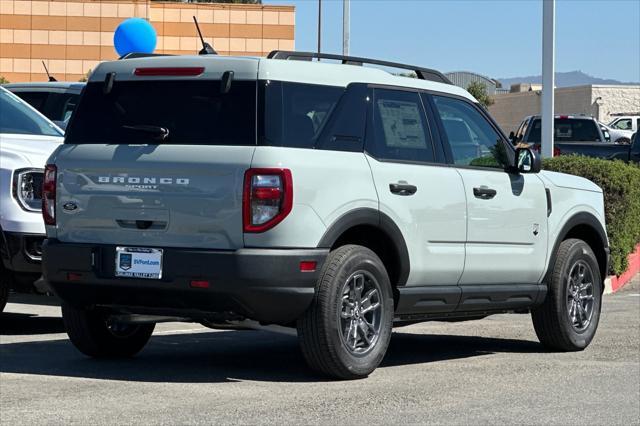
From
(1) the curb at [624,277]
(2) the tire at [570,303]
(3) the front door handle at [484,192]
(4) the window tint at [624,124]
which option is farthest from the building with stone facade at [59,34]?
(3) the front door handle at [484,192]

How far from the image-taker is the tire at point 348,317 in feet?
27.8

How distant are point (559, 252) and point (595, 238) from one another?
2.49ft

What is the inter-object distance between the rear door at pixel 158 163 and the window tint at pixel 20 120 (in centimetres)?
276

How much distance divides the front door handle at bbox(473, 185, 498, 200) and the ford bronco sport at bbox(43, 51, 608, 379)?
0.01 m

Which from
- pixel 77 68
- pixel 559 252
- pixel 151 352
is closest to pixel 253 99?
pixel 151 352

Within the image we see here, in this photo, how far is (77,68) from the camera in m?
63.8

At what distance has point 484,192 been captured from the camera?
985 cm

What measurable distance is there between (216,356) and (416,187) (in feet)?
6.56

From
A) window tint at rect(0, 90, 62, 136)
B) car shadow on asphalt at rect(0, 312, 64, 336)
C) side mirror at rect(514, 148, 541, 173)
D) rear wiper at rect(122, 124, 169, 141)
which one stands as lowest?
car shadow on asphalt at rect(0, 312, 64, 336)

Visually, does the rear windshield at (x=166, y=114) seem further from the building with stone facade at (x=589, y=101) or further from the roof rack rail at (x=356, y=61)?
the building with stone facade at (x=589, y=101)

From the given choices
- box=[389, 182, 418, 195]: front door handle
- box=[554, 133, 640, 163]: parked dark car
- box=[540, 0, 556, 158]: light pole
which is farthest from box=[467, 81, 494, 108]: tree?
→ box=[389, 182, 418, 195]: front door handle

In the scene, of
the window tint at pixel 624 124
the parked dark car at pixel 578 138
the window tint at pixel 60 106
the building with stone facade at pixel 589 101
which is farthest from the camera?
the building with stone facade at pixel 589 101

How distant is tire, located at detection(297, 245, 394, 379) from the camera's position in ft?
27.8

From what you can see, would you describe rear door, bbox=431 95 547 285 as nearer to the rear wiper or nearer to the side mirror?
the side mirror
